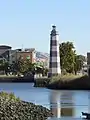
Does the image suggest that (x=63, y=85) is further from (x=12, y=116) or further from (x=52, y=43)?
(x=12, y=116)

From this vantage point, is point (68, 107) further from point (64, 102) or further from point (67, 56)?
point (67, 56)

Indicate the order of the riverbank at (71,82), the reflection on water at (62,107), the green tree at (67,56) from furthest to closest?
the green tree at (67,56) < the riverbank at (71,82) < the reflection on water at (62,107)

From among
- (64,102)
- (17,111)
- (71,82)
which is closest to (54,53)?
(71,82)

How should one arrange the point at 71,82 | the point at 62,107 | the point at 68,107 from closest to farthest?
the point at 68,107
the point at 62,107
the point at 71,82

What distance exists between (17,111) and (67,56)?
332ft

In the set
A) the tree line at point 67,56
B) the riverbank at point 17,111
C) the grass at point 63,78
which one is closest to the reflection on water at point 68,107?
Answer: the riverbank at point 17,111

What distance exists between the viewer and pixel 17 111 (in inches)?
1462

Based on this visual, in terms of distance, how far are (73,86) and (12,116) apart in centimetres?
8399

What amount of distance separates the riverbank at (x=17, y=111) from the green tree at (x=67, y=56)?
94.3 m

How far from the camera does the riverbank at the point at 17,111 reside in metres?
35.2

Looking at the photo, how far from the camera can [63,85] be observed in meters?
120

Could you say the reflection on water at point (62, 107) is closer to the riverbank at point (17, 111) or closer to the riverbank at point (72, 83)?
the riverbank at point (17, 111)

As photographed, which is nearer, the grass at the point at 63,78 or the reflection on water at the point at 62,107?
the reflection on water at the point at 62,107

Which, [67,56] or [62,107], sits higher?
[67,56]
